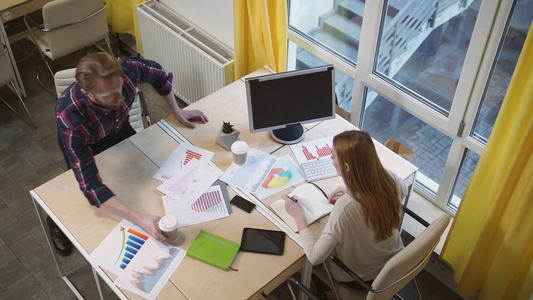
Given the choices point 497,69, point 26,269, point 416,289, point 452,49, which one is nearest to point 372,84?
point 452,49

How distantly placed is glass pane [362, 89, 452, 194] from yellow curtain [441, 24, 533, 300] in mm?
496

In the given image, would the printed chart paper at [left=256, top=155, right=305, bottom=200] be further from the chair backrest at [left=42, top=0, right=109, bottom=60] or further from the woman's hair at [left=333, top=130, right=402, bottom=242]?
the chair backrest at [left=42, top=0, right=109, bottom=60]

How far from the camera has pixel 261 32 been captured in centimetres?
337

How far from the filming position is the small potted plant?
9.46ft

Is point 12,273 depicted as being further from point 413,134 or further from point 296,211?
point 413,134

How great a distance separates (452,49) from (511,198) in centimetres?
88

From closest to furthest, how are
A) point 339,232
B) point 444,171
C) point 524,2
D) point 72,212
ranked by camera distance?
point 339,232, point 524,2, point 72,212, point 444,171

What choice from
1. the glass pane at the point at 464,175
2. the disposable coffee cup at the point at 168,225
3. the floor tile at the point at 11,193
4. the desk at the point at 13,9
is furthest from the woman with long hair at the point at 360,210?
the desk at the point at 13,9

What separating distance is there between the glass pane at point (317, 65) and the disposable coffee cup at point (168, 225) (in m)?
1.64

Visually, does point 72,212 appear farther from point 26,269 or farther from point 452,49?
point 452,49

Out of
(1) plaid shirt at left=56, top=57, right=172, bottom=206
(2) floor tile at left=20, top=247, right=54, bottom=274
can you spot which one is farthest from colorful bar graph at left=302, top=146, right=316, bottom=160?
(2) floor tile at left=20, top=247, right=54, bottom=274

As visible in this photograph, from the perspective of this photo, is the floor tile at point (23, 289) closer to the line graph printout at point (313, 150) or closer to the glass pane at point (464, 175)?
the line graph printout at point (313, 150)

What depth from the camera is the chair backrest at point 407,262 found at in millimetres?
2105

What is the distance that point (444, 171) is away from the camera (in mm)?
3105
